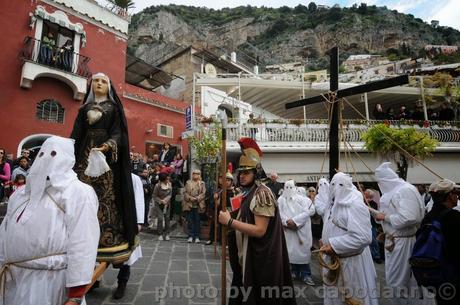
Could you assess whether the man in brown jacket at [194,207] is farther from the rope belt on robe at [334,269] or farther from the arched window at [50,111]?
the arched window at [50,111]

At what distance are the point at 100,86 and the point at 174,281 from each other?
3482mm

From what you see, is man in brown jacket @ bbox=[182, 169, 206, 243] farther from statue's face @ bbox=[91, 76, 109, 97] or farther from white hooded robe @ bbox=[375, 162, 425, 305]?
white hooded robe @ bbox=[375, 162, 425, 305]

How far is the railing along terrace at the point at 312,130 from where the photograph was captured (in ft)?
45.3

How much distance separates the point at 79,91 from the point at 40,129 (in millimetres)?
2452

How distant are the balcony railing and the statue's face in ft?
36.9

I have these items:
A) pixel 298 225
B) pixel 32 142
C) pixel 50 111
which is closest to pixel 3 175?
pixel 32 142

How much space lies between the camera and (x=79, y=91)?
1327cm

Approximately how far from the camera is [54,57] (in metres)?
12.6

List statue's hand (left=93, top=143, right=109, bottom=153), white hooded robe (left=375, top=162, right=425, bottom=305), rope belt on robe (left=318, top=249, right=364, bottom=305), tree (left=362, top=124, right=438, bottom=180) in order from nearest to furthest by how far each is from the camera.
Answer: statue's hand (left=93, top=143, right=109, bottom=153)
rope belt on robe (left=318, top=249, right=364, bottom=305)
white hooded robe (left=375, top=162, right=425, bottom=305)
tree (left=362, top=124, right=438, bottom=180)

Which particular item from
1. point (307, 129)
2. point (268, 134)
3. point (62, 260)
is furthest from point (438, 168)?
point (62, 260)

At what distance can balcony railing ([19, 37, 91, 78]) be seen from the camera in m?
12.1

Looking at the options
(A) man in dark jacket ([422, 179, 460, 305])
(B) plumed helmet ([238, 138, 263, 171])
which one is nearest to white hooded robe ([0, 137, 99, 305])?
(B) plumed helmet ([238, 138, 263, 171])

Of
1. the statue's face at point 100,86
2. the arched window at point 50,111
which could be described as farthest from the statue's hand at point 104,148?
the arched window at point 50,111

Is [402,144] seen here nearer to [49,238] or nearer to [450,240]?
[450,240]
